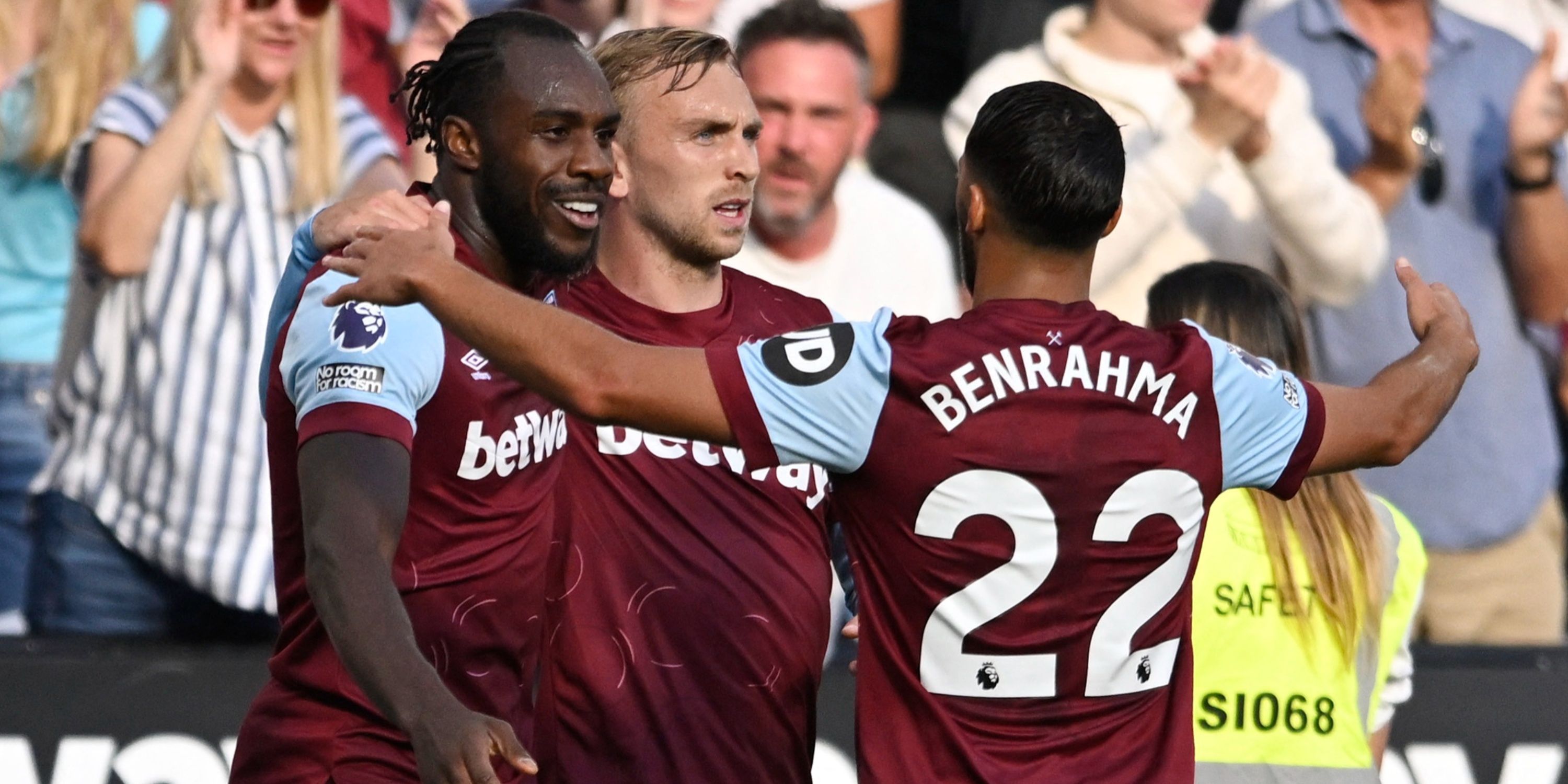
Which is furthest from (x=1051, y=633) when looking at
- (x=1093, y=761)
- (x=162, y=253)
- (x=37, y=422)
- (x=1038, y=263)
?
(x=37, y=422)

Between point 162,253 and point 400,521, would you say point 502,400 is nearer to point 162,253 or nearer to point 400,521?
point 400,521

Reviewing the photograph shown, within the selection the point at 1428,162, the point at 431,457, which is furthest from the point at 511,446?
the point at 1428,162

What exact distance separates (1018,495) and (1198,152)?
3.18 meters

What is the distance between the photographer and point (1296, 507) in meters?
4.00

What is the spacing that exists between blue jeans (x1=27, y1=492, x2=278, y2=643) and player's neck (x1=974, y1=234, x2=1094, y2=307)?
299cm

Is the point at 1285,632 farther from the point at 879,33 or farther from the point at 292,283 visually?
the point at 879,33

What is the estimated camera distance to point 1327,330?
20.4 ft

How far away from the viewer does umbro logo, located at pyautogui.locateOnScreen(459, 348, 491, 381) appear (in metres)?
3.30

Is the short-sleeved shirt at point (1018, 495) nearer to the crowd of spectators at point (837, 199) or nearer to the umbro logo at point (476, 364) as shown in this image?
the umbro logo at point (476, 364)

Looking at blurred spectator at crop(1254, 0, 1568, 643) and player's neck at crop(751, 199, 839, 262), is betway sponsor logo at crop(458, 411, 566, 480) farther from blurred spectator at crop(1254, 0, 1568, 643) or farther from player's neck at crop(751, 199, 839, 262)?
A: blurred spectator at crop(1254, 0, 1568, 643)

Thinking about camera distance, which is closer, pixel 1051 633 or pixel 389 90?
pixel 1051 633

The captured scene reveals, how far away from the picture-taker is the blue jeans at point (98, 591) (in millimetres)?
5371

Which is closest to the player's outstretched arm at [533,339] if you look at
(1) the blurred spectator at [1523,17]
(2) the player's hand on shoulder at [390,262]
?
(2) the player's hand on shoulder at [390,262]

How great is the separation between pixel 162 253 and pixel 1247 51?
3.14 meters
